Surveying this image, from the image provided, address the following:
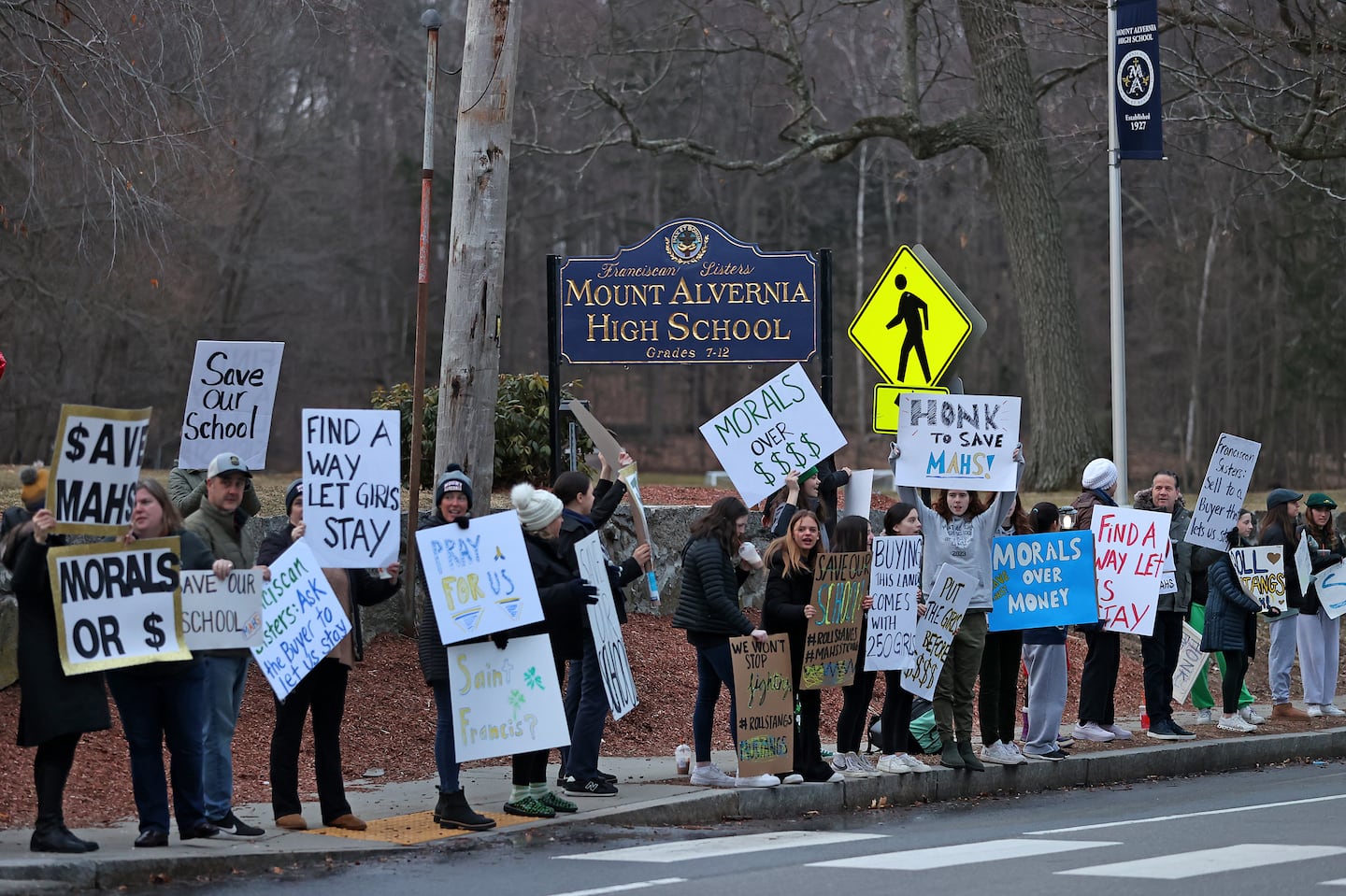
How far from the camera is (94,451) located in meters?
8.40

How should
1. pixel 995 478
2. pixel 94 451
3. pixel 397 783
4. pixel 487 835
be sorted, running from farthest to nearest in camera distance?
pixel 995 478 → pixel 397 783 → pixel 487 835 → pixel 94 451

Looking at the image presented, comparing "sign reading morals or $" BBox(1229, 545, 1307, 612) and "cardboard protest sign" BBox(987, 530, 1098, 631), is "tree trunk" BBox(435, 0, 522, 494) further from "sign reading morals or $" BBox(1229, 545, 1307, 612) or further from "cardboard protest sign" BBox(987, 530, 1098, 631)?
"sign reading morals or $" BBox(1229, 545, 1307, 612)

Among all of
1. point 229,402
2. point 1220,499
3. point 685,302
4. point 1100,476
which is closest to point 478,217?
point 685,302

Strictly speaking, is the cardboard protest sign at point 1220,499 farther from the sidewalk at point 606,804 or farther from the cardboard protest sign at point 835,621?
the cardboard protest sign at point 835,621

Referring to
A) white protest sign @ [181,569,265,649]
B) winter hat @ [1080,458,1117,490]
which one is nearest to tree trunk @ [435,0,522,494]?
white protest sign @ [181,569,265,649]

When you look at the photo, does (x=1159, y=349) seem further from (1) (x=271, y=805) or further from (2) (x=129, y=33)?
(1) (x=271, y=805)

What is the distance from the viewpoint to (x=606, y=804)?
33.2 ft

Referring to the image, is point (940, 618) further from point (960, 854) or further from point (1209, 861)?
point (1209, 861)

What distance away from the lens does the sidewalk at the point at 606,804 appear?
26.9 feet

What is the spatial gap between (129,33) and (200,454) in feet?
16.1

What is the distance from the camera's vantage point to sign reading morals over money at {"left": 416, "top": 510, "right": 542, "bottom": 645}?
31.0 feet

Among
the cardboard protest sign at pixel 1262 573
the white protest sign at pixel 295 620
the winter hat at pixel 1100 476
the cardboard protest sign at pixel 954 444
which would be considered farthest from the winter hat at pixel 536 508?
the cardboard protest sign at pixel 1262 573

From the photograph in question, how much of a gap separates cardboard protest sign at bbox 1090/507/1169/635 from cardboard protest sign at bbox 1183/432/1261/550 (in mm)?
930

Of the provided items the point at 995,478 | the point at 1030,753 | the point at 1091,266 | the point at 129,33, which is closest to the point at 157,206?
the point at 129,33
